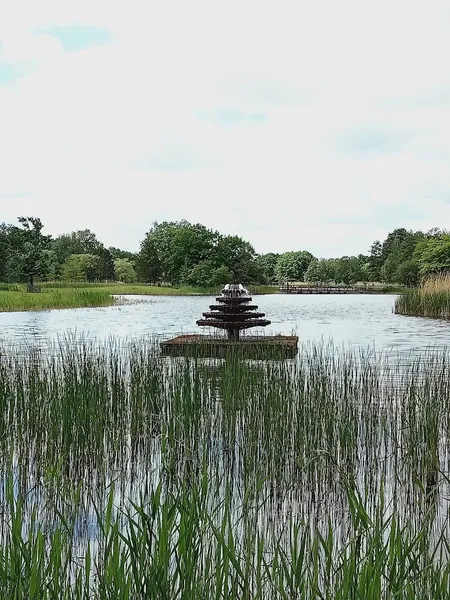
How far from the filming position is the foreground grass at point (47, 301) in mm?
24781

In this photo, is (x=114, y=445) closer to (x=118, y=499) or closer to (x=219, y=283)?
(x=118, y=499)

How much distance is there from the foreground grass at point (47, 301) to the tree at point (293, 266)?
65.3m

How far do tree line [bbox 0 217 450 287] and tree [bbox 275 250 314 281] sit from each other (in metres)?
12.3

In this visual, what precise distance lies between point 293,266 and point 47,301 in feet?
234

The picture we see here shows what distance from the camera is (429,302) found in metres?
21.3

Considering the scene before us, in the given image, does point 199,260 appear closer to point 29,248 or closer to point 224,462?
point 29,248

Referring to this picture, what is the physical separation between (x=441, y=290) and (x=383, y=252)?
173 ft

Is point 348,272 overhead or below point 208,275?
overhead

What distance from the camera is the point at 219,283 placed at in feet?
185

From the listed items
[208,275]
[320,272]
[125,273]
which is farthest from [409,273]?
[320,272]

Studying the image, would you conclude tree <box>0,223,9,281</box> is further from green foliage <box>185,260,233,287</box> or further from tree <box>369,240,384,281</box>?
tree <box>369,240,384,281</box>

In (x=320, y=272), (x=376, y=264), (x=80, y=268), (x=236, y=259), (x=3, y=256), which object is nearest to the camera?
(x=3, y=256)

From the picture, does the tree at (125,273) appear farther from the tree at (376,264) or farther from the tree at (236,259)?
the tree at (376,264)

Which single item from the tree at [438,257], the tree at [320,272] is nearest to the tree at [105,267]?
the tree at [320,272]
